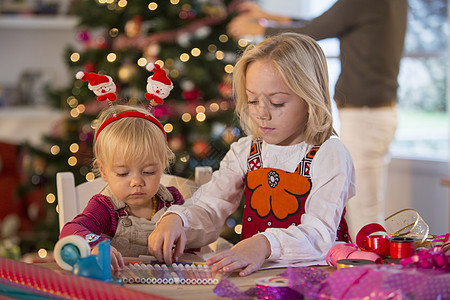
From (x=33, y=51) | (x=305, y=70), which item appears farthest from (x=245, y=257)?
(x=33, y=51)

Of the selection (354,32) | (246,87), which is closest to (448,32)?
(354,32)

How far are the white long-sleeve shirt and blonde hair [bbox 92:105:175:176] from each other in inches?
4.5

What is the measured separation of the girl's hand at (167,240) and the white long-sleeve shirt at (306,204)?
37 millimetres

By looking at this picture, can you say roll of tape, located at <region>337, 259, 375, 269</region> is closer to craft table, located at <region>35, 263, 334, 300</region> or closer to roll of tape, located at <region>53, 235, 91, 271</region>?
craft table, located at <region>35, 263, 334, 300</region>

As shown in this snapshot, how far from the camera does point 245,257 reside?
Answer: 96cm

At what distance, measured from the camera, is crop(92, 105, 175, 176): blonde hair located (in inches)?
44.7

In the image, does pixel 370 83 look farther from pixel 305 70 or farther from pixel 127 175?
pixel 127 175

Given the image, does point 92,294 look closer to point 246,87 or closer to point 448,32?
point 246,87

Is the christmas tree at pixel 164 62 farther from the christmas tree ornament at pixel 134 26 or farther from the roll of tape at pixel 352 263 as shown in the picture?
the roll of tape at pixel 352 263

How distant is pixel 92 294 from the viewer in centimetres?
75

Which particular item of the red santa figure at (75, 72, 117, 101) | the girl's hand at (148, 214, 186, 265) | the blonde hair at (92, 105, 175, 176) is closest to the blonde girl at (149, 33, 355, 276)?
the girl's hand at (148, 214, 186, 265)

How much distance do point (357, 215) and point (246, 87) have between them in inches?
17.5

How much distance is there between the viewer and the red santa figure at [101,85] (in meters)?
1.10

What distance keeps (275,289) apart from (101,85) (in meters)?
0.52
